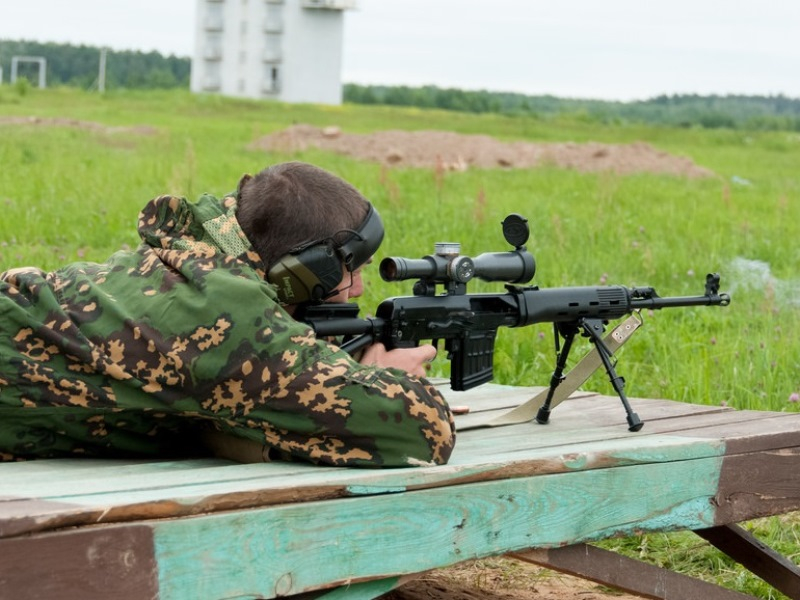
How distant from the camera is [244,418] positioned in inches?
119

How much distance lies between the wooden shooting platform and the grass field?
0.87 m

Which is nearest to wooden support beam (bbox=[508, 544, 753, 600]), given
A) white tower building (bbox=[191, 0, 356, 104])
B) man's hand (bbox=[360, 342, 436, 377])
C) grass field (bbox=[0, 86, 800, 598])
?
man's hand (bbox=[360, 342, 436, 377])

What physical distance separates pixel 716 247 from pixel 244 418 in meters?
7.30

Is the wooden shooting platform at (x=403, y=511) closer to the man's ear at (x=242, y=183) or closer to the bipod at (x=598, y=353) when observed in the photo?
the bipod at (x=598, y=353)

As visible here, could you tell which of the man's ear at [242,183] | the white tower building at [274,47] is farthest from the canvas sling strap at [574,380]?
the white tower building at [274,47]

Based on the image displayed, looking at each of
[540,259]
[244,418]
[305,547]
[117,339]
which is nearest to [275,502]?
[305,547]

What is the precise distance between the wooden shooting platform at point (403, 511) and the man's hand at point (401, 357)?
0.85 ft

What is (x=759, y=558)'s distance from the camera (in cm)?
404

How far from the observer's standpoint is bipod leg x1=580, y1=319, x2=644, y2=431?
383 centimetres

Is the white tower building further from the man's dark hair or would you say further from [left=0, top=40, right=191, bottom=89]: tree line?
the man's dark hair

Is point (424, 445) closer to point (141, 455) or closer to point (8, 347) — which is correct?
point (141, 455)

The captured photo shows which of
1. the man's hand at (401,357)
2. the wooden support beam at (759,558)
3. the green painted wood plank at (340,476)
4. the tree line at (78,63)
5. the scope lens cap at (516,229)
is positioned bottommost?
the wooden support beam at (759,558)

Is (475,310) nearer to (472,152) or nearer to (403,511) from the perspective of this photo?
(403,511)

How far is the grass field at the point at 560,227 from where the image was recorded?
610 cm
